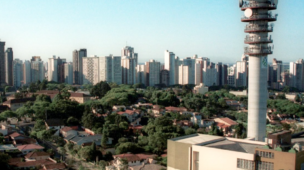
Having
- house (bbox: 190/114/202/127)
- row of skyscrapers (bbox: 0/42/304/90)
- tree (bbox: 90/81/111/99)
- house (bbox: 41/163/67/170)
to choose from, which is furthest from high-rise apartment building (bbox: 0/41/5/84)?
house (bbox: 41/163/67/170)

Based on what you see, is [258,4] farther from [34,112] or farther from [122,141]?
[34,112]

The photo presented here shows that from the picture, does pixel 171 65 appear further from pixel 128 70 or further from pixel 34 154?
pixel 34 154

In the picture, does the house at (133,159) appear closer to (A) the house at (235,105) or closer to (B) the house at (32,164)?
(B) the house at (32,164)

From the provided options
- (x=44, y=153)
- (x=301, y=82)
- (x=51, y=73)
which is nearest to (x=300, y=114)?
(x=44, y=153)

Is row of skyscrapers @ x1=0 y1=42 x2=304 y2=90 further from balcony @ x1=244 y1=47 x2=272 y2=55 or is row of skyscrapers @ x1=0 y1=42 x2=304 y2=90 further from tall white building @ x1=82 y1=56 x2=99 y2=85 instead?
balcony @ x1=244 y1=47 x2=272 y2=55

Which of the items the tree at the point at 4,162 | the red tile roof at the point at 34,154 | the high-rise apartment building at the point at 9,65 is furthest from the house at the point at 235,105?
the high-rise apartment building at the point at 9,65

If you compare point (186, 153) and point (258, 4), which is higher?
point (258, 4)
